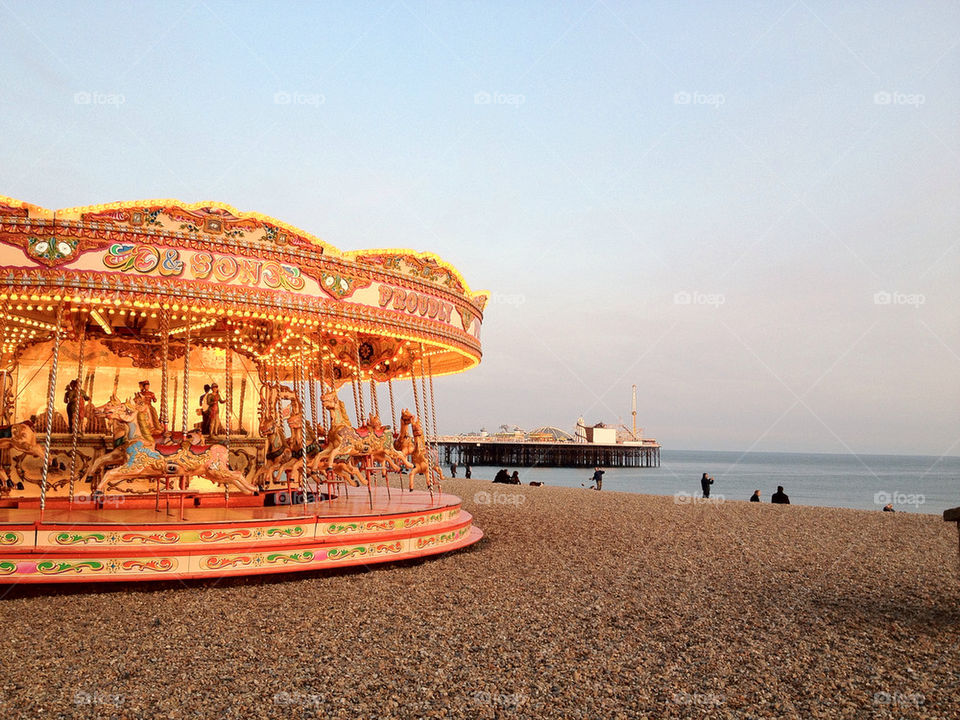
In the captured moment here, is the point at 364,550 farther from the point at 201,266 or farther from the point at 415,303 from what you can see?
the point at 201,266

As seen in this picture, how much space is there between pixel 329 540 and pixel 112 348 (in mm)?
5409

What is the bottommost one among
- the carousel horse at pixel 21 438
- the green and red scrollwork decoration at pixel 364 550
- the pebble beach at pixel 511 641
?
the pebble beach at pixel 511 641

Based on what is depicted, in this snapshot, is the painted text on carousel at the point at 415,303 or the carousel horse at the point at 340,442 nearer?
the painted text on carousel at the point at 415,303

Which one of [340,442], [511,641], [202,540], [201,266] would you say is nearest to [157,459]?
[202,540]

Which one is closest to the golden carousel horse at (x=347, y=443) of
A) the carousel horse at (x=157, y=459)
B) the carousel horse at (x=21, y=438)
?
the carousel horse at (x=157, y=459)

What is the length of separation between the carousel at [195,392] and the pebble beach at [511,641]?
50cm

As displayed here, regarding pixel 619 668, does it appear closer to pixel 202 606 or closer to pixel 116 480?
pixel 202 606

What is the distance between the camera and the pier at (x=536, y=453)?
8200 cm

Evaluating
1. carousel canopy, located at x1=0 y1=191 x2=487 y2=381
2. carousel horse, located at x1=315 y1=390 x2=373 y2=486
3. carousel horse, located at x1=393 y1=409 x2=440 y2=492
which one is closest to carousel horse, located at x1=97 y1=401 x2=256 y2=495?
carousel canopy, located at x1=0 y1=191 x2=487 y2=381

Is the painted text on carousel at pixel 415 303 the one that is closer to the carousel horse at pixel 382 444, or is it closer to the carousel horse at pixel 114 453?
the carousel horse at pixel 382 444

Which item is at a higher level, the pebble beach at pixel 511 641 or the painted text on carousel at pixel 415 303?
the painted text on carousel at pixel 415 303

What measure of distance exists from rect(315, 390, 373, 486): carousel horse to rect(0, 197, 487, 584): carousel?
3 centimetres

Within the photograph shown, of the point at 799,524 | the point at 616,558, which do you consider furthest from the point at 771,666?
the point at 799,524

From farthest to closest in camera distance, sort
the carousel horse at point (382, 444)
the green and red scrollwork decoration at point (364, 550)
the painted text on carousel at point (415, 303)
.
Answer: the carousel horse at point (382, 444)
the painted text on carousel at point (415, 303)
the green and red scrollwork decoration at point (364, 550)
